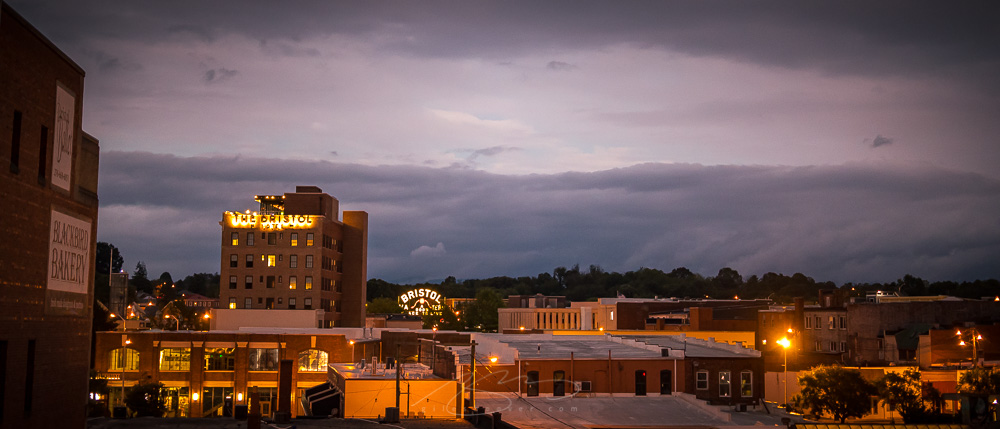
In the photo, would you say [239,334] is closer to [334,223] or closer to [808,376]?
[334,223]

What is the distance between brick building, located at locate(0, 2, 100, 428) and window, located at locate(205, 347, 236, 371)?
194ft

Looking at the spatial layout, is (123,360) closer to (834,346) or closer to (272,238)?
(272,238)

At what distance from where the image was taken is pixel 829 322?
110812 millimetres

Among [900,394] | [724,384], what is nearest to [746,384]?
[724,384]

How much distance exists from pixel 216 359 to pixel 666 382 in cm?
5033

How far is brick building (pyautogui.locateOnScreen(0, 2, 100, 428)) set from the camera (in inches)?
1203

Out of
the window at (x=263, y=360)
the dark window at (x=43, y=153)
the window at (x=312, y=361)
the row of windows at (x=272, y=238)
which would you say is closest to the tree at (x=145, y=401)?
the window at (x=263, y=360)

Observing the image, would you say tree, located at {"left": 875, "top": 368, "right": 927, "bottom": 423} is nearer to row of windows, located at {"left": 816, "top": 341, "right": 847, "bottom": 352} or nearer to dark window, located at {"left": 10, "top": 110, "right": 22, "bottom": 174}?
row of windows, located at {"left": 816, "top": 341, "right": 847, "bottom": 352}

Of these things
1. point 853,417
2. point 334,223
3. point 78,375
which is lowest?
point 853,417

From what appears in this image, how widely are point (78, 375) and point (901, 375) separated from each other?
59860mm

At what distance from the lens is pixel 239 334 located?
96750 mm

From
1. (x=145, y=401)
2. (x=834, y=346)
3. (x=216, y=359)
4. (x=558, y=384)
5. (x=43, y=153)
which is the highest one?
(x=43, y=153)

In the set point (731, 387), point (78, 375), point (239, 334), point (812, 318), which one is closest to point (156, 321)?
point (239, 334)

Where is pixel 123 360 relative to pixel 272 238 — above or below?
below
